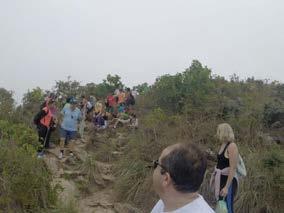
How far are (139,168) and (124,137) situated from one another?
359 centimetres

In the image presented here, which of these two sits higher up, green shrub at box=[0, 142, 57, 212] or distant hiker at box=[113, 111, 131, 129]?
distant hiker at box=[113, 111, 131, 129]

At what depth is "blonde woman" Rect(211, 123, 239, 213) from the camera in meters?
5.70

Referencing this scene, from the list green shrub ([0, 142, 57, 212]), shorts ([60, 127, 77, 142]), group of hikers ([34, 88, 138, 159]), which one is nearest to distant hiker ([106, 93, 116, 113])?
group of hikers ([34, 88, 138, 159])

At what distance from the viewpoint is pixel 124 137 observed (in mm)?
12703

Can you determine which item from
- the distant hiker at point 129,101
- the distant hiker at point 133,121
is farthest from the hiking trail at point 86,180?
the distant hiker at point 129,101

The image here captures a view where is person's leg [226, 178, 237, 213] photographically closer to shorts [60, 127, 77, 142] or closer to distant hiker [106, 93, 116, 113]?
shorts [60, 127, 77, 142]

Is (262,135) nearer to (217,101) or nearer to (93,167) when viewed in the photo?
(217,101)

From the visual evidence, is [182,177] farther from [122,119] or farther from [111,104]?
[111,104]

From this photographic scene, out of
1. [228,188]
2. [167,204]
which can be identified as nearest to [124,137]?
[228,188]

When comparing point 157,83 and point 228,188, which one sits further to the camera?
point 157,83

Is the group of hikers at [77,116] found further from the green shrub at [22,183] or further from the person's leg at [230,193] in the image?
the person's leg at [230,193]

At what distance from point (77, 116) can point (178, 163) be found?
8642mm

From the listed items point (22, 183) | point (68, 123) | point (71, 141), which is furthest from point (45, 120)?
point (22, 183)

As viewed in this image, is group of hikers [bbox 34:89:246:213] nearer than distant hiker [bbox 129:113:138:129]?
Yes
